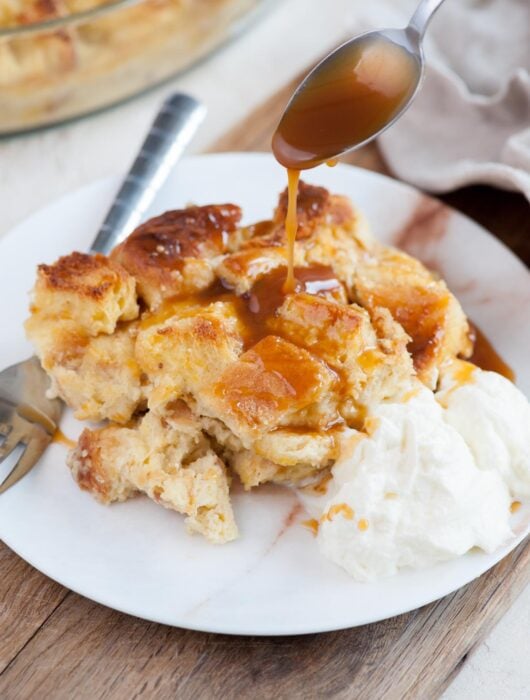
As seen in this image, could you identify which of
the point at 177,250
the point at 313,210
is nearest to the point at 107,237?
the point at 177,250

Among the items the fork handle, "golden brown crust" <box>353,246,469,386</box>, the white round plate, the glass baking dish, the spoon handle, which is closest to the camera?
the white round plate

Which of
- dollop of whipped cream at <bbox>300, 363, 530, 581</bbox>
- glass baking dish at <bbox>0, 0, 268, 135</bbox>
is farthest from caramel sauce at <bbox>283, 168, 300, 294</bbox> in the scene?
glass baking dish at <bbox>0, 0, 268, 135</bbox>

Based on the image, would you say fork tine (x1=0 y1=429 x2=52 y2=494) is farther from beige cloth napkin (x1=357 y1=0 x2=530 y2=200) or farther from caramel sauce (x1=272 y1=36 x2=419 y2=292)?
beige cloth napkin (x1=357 y1=0 x2=530 y2=200)

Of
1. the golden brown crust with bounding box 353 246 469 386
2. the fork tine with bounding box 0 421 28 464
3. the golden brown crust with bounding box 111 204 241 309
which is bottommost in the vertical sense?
the golden brown crust with bounding box 353 246 469 386

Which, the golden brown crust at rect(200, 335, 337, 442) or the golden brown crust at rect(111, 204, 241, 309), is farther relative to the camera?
the golden brown crust at rect(111, 204, 241, 309)

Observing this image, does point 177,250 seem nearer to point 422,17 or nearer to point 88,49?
point 422,17

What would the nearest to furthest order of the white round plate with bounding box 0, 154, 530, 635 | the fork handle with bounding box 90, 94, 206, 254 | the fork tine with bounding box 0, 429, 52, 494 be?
1. the white round plate with bounding box 0, 154, 530, 635
2. the fork tine with bounding box 0, 429, 52, 494
3. the fork handle with bounding box 90, 94, 206, 254

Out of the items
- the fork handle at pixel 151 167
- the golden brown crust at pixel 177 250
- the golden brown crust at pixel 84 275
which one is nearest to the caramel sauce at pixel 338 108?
the golden brown crust at pixel 177 250
